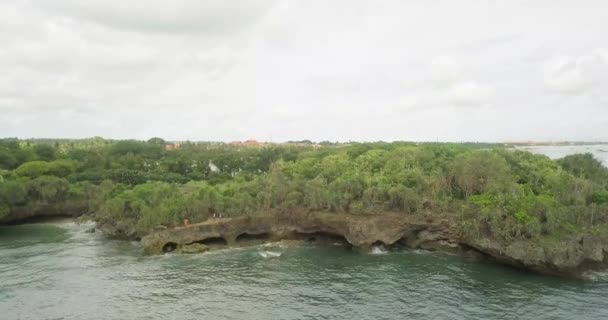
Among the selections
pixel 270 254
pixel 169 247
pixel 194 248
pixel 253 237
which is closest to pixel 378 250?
pixel 270 254

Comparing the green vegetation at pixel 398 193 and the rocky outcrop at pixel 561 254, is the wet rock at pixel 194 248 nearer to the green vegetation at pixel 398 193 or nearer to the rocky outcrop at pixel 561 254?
the green vegetation at pixel 398 193

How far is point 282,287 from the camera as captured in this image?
117 feet

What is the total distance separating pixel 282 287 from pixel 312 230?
15.2 meters

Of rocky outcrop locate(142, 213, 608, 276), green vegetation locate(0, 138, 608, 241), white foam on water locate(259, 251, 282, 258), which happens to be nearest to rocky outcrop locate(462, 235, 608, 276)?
rocky outcrop locate(142, 213, 608, 276)

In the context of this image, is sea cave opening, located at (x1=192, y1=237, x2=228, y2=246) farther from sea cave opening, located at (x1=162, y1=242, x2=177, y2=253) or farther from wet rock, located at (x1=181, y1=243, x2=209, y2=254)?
sea cave opening, located at (x1=162, y1=242, x2=177, y2=253)

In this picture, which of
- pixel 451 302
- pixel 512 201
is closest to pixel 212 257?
pixel 451 302

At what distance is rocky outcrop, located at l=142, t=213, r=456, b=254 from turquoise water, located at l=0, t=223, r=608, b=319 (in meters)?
1.92

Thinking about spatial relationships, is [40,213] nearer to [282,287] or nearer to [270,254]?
[270,254]

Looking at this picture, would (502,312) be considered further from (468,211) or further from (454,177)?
(454,177)

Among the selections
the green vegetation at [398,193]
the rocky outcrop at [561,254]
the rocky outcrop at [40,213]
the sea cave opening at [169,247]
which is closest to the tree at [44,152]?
the green vegetation at [398,193]

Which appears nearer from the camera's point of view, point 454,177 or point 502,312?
point 502,312

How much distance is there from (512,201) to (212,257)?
1153 inches

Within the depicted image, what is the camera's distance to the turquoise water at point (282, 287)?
3095 cm

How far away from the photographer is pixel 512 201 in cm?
4278
